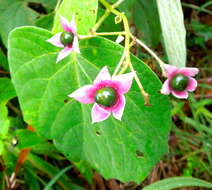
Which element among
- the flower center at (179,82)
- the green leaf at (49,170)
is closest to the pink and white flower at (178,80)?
the flower center at (179,82)

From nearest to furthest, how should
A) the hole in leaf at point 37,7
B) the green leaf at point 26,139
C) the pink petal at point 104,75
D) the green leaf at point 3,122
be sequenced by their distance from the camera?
the pink petal at point 104,75 → the green leaf at point 3,122 → the green leaf at point 26,139 → the hole in leaf at point 37,7

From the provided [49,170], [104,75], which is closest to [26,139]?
[49,170]

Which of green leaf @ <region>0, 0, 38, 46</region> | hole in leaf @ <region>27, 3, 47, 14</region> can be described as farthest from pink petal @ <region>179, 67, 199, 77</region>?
hole in leaf @ <region>27, 3, 47, 14</region>

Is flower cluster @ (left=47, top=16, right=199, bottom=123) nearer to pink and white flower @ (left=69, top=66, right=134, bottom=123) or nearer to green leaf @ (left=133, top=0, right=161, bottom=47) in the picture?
pink and white flower @ (left=69, top=66, right=134, bottom=123)

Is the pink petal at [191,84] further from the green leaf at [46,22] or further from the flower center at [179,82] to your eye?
the green leaf at [46,22]

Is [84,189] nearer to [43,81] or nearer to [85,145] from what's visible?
[85,145]

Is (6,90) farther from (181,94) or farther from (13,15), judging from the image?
(181,94)

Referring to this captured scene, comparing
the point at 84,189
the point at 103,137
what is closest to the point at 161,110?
the point at 103,137

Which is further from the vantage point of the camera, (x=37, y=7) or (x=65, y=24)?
(x=37, y=7)
